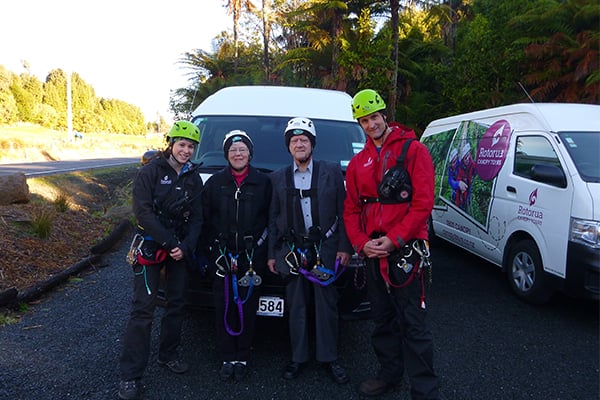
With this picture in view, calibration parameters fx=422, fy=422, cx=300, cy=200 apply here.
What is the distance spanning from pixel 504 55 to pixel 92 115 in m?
94.1

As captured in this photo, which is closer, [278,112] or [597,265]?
[597,265]

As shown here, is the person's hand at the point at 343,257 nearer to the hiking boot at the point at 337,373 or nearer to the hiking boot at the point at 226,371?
the hiking boot at the point at 337,373

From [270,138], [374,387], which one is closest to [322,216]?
[374,387]

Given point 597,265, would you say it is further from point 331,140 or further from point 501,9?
point 501,9

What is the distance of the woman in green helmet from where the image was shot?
2.95 meters

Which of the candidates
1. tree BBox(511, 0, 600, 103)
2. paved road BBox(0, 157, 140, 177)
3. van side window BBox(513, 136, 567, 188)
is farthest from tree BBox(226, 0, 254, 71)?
van side window BBox(513, 136, 567, 188)

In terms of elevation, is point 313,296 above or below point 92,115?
below

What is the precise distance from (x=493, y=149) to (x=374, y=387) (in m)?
3.97

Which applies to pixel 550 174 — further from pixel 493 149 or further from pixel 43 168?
pixel 43 168

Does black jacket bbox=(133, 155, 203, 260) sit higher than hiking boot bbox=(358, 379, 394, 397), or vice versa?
black jacket bbox=(133, 155, 203, 260)

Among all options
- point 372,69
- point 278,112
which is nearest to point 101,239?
point 278,112

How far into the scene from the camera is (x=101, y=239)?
22.2 feet

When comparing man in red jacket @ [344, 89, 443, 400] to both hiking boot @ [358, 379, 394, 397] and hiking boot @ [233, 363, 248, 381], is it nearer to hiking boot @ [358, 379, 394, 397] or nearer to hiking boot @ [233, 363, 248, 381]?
hiking boot @ [358, 379, 394, 397]

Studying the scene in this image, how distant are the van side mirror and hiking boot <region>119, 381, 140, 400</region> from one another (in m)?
4.26
